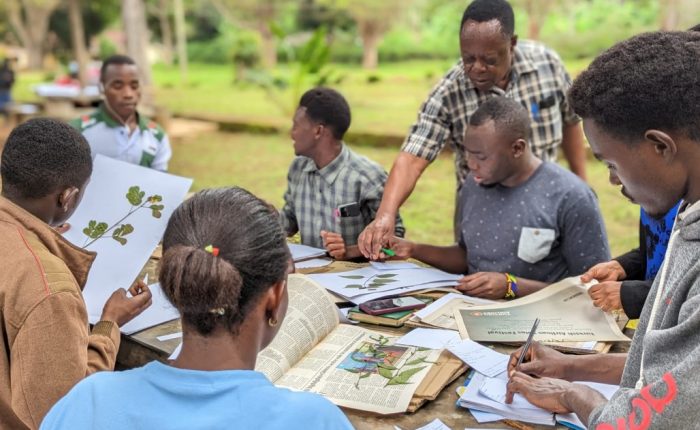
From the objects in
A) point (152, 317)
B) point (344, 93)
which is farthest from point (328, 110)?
point (344, 93)

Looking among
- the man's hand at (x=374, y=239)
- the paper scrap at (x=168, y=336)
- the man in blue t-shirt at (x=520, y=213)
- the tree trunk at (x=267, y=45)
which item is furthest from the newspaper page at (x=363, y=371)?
the tree trunk at (x=267, y=45)

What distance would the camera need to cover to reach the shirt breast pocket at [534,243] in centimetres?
275

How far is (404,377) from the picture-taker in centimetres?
188

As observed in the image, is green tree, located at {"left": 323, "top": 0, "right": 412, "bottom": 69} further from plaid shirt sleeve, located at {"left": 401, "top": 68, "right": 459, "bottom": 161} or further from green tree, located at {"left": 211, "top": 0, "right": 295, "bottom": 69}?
plaid shirt sleeve, located at {"left": 401, "top": 68, "right": 459, "bottom": 161}

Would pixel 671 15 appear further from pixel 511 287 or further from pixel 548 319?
pixel 548 319

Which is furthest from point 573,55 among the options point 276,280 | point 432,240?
point 276,280

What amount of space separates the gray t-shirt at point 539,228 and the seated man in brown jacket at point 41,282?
4.73 ft

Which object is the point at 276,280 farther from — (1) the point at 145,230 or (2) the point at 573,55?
Result: (2) the point at 573,55

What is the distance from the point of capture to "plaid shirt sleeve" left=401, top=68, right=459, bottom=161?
10.7 ft

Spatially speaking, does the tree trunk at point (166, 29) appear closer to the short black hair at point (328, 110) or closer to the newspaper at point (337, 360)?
the short black hair at point (328, 110)

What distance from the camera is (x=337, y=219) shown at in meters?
3.32

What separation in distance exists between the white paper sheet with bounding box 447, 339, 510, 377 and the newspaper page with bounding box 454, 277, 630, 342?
0.07 meters

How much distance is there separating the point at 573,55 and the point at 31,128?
13457 millimetres

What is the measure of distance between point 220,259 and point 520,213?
1798 mm
